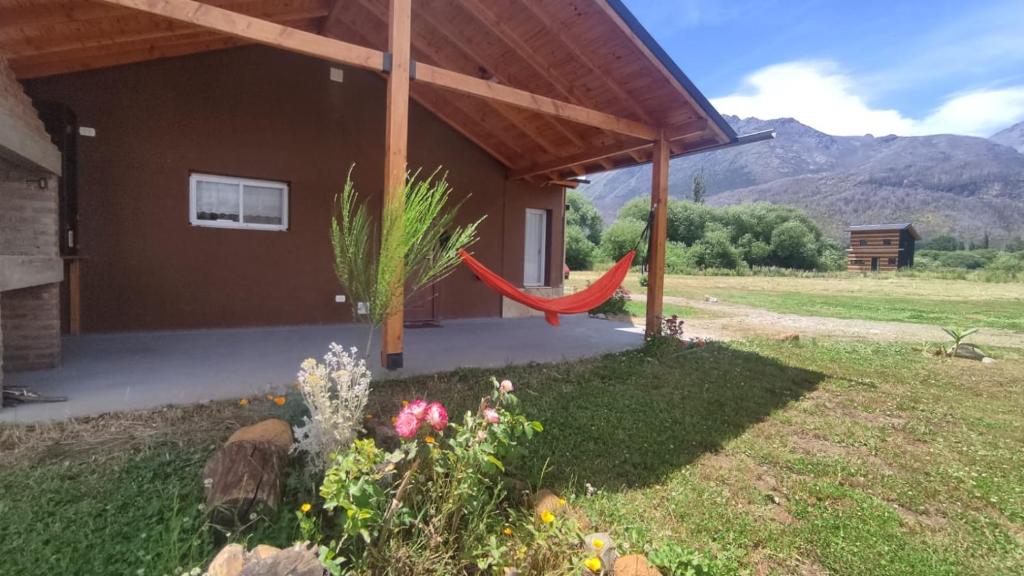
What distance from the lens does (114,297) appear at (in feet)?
16.2

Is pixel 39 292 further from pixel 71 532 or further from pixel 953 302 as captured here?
pixel 953 302

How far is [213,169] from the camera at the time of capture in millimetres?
5320

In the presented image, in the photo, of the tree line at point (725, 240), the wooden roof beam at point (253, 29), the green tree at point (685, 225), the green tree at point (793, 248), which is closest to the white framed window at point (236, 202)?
the wooden roof beam at point (253, 29)

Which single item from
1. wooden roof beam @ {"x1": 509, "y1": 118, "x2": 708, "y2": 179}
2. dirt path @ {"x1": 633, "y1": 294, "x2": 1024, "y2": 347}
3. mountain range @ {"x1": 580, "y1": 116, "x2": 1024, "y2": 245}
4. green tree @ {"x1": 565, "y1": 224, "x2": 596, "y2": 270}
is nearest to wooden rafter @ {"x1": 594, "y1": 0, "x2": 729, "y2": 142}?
wooden roof beam @ {"x1": 509, "y1": 118, "x2": 708, "y2": 179}

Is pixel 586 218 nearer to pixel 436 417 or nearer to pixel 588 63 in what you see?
pixel 588 63

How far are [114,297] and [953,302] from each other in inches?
711

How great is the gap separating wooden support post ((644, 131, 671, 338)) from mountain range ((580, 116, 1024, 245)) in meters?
21.3

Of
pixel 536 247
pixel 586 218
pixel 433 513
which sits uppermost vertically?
pixel 586 218

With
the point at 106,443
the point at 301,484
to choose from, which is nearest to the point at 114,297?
the point at 106,443

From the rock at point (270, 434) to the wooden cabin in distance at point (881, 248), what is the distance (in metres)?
36.9

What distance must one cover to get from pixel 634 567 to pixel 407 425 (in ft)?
2.93

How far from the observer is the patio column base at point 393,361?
385 centimetres

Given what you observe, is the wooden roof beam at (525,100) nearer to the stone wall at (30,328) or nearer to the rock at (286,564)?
the stone wall at (30,328)

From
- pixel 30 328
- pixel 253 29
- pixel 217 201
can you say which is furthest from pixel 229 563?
pixel 217 201
